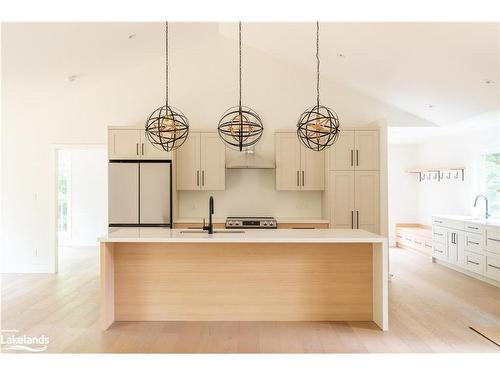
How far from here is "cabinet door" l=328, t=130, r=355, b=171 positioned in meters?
6.04

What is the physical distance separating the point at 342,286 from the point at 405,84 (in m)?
2.95

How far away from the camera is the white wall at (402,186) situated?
9.30 meters

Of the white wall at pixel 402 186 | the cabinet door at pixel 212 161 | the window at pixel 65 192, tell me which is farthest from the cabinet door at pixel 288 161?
the window at pixel 65 192

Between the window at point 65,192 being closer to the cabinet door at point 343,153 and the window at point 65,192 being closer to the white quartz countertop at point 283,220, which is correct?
the white quartz countertop at point 283,220

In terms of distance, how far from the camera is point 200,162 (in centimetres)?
619

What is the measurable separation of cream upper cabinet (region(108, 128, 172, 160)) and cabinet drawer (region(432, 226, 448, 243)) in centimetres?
452

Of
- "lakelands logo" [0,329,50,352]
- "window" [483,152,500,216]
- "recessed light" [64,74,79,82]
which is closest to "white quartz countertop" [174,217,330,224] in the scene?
"recessed light" [64,74,79,82]

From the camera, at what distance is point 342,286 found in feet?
13.5

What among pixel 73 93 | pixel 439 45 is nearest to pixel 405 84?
pixel 439 45

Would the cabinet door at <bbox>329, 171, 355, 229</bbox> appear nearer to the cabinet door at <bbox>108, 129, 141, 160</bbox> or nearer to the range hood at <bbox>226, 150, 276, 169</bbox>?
the range hood at <bbox>226, 150, 276, 169</bbox>

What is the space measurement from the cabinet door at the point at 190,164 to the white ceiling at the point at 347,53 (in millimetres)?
1412

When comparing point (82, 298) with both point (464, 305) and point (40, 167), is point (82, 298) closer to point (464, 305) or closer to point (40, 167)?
point (40, 167)

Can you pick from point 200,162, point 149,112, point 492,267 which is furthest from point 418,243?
point 149,112

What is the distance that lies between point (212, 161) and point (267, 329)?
2977 mm
